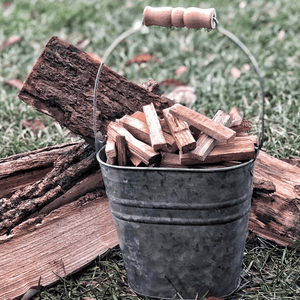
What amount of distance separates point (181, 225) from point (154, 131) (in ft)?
1.37

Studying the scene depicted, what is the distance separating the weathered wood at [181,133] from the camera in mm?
1546

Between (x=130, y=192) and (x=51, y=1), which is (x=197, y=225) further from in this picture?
(x=51, y=1)

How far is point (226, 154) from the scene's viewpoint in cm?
158

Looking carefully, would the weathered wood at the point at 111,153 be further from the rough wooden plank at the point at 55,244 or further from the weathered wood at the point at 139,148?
the rough wooden plank at the point at 55,244

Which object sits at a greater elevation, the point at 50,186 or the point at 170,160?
the point at 170,160

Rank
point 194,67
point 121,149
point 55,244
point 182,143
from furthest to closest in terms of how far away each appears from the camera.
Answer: point 194,67 < point 55,244 < point 121,149 < point 182,143

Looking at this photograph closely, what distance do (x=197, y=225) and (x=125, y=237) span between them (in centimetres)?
34

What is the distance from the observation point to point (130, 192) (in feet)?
5.25

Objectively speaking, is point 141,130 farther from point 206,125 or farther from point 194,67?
point 194,67

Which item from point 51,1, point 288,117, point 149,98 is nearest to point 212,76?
point 288,117

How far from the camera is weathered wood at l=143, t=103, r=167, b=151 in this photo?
1593mm

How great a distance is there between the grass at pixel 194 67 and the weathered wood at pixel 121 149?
59 centimetres

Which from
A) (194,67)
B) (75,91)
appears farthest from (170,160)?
(194,67)

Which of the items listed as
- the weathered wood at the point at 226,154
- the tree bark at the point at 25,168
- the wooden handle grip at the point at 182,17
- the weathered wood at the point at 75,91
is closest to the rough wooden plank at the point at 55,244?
the tree bark at the point at 25,168
